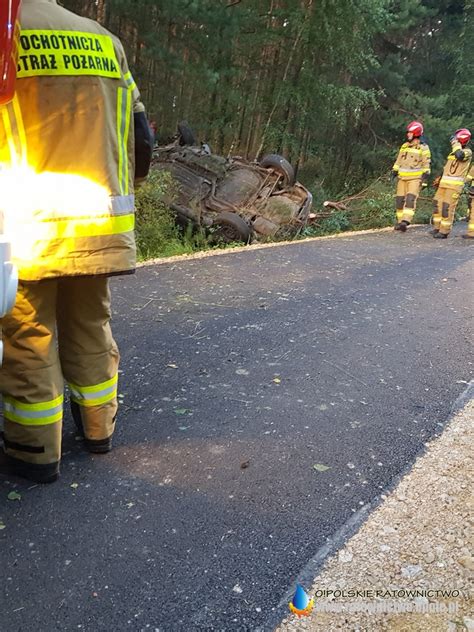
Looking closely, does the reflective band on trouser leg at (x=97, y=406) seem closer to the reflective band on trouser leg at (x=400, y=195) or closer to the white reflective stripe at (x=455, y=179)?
the reflective band on trouser leg at (x=400, y=195)

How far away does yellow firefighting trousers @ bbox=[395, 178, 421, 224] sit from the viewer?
9.84 m

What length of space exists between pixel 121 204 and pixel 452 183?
9.11 m

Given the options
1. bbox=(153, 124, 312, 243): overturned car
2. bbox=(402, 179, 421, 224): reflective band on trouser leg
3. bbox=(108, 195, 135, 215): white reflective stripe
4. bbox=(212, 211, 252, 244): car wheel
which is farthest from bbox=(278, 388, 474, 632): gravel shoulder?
bbox=(402, 179, 421, 224): reflective band on trouser leg

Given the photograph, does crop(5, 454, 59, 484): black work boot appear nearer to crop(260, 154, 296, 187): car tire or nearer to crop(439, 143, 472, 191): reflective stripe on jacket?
crop(260, 154, 296, 187): car tire

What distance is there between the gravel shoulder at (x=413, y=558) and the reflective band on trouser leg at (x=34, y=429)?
112cm

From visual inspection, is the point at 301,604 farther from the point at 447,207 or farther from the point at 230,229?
the point at 447,207

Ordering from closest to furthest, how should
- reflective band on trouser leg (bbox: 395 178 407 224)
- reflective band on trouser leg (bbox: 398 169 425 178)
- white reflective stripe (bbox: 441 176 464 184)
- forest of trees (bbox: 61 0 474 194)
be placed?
1. white reflective stripe (bbox: 441 176 464 184)
2. reflective band on trouser leg (bbox: 398 169 425 178)
3. reflective band on trouser leg (bbox: 395 178 407 224)
4. forest of trees (bbox: 61 0 474 194)

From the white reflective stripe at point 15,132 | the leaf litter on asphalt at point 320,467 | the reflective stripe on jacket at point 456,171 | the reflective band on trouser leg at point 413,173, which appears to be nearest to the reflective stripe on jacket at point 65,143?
the white reflective stripe at point 15,132

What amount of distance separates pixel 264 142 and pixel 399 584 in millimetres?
15203

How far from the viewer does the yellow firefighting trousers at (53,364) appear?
2.02 meters

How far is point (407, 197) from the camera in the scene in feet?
32.9

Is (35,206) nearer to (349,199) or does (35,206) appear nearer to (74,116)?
(74,116)

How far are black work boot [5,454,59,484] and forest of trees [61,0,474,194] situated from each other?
971 cm

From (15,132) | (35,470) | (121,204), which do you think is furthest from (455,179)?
(35,470)
